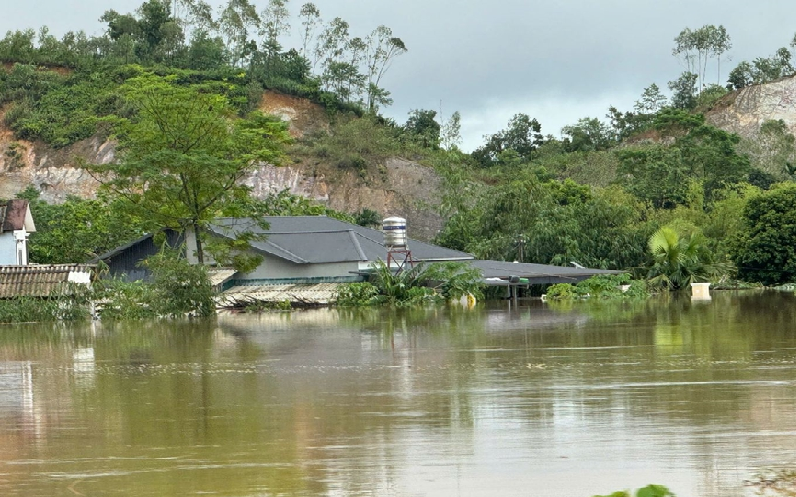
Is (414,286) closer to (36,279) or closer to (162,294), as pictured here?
(162,294)

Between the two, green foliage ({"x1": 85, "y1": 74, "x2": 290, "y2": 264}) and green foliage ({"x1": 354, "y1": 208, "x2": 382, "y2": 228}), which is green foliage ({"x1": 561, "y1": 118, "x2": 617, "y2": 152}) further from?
green foliage ({"x1": 85, "y1": 74, "x2": 290, "y2": 264})

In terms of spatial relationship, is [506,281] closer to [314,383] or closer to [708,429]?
[314,383]

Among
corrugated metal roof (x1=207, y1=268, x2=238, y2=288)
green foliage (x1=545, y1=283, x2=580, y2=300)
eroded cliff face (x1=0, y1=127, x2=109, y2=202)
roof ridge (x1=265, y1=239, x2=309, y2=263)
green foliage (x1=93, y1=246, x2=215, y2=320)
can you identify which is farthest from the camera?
eroded cliff face (x1=0, y1=127, x2=109, y2=202)

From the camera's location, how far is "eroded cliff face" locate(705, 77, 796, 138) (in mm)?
80062

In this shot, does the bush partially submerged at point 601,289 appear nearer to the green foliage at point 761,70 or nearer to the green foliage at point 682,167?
the green foliage at point 682,167

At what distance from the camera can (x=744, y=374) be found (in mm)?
14320

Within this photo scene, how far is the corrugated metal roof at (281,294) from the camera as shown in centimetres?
3769

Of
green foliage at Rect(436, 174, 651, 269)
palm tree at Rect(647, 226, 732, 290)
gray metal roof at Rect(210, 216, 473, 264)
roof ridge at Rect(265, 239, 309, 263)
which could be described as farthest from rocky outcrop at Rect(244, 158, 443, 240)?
roof ridge at Rect(265, 239, 309, 263)

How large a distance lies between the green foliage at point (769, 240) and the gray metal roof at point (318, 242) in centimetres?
1155

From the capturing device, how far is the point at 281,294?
38312 mm

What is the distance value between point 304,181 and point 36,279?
118ft

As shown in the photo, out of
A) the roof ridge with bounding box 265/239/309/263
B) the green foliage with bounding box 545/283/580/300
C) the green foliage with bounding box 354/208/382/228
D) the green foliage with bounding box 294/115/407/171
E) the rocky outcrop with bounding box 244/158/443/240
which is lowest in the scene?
the green foliage with bounding box 545/283/580/300

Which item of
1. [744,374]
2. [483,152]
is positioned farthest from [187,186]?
[483,152]

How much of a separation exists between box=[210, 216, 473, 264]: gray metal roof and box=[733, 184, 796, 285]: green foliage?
37.9 feet
